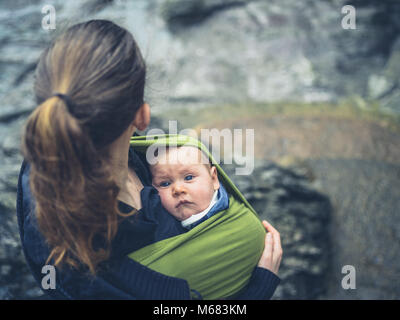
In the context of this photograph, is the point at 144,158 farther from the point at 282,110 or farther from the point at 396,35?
the point at 396,35

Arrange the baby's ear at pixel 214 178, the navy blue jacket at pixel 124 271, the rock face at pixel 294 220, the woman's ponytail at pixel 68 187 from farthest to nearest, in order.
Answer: the rock face at pixel 294 220 → the baby's ear at pixel 214 178 → the navy blue jacket at pixel 124 271 → the woman's ponytail at pixel 68 187

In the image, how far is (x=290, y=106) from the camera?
12.4 feet

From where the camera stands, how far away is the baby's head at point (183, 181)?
1.12 meters

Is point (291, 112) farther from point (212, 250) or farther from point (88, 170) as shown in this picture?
point (88, 170)

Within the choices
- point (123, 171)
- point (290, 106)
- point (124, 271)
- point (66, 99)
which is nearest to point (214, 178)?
point (123, 171)

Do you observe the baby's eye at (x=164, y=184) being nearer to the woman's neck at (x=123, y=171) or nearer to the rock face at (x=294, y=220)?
the woman's neck at (x=123, y=171)

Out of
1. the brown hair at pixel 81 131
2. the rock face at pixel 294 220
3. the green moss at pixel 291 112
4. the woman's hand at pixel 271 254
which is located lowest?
the rock face at pixel 294 220

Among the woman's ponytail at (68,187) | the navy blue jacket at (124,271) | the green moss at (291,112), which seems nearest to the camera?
the woman's ponytail at (68,187)

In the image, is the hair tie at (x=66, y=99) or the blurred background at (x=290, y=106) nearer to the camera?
the hair tie at (x=66, y=99)

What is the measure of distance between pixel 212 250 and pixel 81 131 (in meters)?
0.50

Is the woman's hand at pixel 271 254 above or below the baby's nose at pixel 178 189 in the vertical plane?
below

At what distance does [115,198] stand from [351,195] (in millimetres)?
2283

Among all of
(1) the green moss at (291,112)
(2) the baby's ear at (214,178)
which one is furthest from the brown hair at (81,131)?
(1) the green moss at (291,112)
